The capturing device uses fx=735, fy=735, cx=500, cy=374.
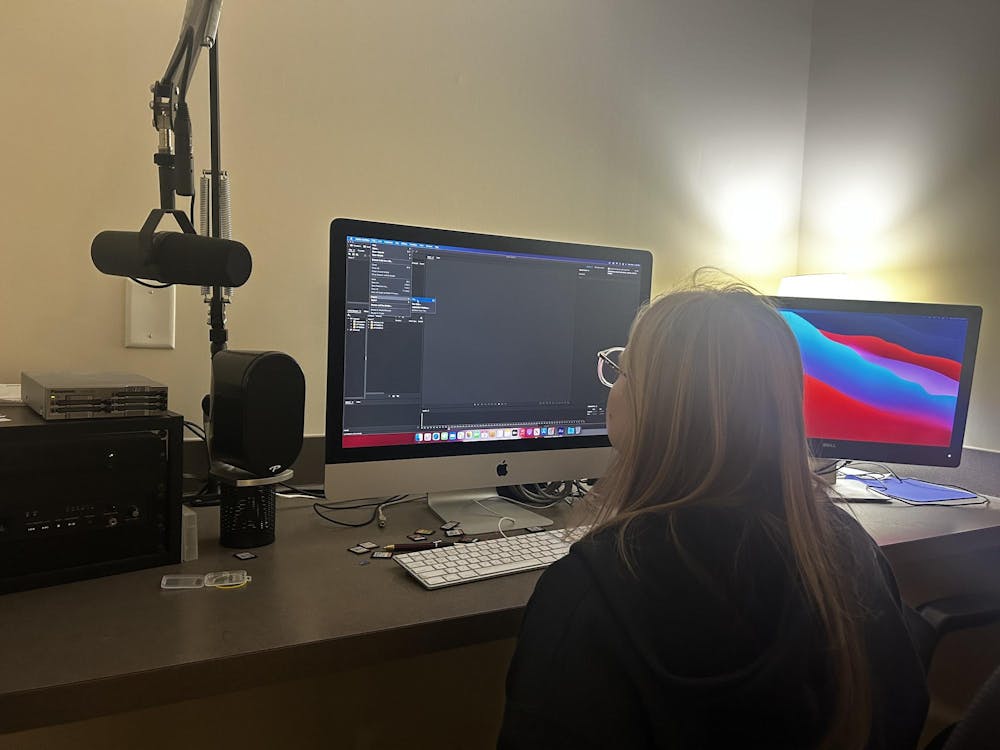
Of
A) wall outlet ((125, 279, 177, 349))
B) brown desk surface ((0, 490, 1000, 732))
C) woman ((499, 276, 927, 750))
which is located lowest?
brown desk surface ((0, 490, 1000, 732))

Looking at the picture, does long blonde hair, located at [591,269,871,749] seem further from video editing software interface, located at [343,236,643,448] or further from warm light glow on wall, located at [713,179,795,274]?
warm light glow on wall, located at [713,179,795,274]

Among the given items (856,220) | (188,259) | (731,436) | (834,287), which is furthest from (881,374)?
(188,259)

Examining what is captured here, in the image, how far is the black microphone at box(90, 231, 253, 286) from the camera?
83 cm

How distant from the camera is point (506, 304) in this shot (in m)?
1.27

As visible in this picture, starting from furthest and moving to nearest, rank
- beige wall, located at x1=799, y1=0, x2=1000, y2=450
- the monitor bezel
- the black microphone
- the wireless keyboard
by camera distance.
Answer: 1. beige wall, located at x1=799, y1=0, x2=1000, y2=450
2. the monitor bezel
3. the wireless keyboard
4. the black microphone

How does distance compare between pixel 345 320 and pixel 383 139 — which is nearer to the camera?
pixel 345 320

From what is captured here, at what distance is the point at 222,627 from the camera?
781 millimetres

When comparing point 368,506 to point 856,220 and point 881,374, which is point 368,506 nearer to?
point 881,374

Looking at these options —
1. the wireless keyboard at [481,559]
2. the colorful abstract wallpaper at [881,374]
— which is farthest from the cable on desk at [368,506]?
the colorful abstract wallpaper at [881,374]

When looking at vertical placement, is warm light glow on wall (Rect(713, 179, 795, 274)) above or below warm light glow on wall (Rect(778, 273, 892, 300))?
above

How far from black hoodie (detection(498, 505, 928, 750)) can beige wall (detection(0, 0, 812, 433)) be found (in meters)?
0.96

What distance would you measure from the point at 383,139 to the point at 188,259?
0.73m

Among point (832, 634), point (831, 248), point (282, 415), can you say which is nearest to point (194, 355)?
point (282, 415)

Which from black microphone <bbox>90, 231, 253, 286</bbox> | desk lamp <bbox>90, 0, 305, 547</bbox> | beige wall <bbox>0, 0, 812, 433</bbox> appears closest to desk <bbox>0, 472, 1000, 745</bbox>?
desk lamp <bbox>90, 0, 305, 547</bbox>
